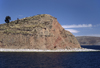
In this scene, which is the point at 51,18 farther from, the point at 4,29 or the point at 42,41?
the point at 4,29

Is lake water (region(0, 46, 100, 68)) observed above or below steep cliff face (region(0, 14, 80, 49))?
below

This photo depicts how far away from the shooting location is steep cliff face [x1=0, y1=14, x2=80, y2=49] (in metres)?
68.0

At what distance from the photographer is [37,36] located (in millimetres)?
69500

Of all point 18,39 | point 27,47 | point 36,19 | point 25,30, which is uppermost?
point 36,19

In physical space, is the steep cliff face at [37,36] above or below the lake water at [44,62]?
above

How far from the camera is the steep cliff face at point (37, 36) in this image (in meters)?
68.0

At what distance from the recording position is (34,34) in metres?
70.3

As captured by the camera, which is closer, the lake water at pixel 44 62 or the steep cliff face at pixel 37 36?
the lake water at pixel 44 62

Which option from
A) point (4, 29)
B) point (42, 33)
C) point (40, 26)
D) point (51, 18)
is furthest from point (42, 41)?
point (4, 29)

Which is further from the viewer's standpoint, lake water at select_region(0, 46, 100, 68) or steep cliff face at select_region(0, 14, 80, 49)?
steep cliff face at select_region(0, 14, 80, 49)

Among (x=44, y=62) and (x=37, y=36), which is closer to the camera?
(x=44, y=62)

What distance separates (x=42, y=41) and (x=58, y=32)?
14438mm

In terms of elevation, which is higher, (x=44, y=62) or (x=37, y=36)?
(x=37, y=36)

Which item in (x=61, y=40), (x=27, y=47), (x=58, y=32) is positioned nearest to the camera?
(x=27, y=47)
